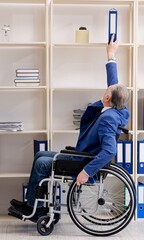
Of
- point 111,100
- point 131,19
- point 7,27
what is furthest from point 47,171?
point 131,19

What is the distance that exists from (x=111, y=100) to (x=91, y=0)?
106 centimetres

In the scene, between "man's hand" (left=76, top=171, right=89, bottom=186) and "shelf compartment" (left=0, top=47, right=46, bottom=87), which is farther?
"shelf compartment" (left=0, top=47, right=46, bottom=87)

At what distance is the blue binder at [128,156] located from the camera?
4.20 meters

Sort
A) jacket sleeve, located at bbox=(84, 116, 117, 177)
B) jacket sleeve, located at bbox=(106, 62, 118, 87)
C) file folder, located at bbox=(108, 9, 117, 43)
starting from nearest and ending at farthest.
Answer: jacket sleeve, located at bbox=(84, 116, 117, 177)
jacket sleeve, located at bbox=(106, 62, 118, 87)
file folder, located at bbox=(108, 9, 117, 43)

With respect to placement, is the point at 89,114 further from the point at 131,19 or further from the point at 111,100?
the point at 131,19

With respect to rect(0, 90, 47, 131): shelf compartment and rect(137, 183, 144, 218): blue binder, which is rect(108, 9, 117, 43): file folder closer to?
rect(0, 90, 47, 131): shelf compartment

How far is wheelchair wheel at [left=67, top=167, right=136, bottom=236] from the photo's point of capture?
3.59 metres

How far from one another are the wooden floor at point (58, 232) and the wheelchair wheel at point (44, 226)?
34mm

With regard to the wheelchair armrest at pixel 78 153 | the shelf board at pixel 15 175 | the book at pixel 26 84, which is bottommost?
the shelf board at pixel 15 175

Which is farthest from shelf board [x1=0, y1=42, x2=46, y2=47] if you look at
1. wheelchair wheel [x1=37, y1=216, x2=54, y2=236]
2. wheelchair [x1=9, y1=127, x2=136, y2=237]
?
wheelchair wheel [x1=37, y1=216, x2=54, y2=236]

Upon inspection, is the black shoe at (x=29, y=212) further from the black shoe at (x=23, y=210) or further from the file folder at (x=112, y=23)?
the file folder at (x=112, y=23)

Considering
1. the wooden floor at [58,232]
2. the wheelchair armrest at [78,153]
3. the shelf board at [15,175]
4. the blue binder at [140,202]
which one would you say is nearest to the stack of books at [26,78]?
the shelf board at [15,175]

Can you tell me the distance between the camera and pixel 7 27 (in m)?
4.27

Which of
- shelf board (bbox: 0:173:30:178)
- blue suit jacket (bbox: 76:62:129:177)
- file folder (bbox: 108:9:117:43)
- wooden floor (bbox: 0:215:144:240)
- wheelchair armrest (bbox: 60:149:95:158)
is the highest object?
file folder (bbox: 108:9:117:43)
